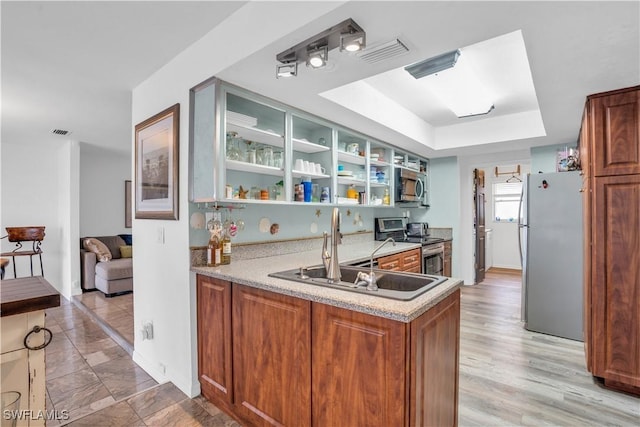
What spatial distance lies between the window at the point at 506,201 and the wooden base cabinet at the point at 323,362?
6078mm

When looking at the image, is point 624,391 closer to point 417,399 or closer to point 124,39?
point 417,399

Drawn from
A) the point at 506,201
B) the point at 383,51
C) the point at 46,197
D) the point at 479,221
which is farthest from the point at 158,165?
the point at 506,201

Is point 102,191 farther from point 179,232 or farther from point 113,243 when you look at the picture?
point 179,232

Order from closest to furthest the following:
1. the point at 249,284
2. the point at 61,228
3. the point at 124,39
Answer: the point at 249,284 < the point at 124,39 < the point at 61,228

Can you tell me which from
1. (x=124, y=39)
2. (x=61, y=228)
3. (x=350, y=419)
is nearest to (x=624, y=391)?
(x=350, y=419)

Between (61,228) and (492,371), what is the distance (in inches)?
238

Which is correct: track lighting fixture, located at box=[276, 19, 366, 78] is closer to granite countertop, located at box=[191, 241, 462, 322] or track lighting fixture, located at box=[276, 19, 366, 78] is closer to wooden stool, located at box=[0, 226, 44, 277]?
granite countertop, located at box=[191, 241, 462, 322]

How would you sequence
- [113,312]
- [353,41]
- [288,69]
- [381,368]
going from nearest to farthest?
[381,368], [353,41], [288,69], [113,312]

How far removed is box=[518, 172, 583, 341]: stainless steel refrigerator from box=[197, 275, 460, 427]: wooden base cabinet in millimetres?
2184

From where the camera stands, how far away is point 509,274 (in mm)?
6297

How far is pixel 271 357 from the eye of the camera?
5.58ft

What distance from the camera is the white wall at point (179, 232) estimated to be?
65.6 inches

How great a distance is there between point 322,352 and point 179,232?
1.32 meters

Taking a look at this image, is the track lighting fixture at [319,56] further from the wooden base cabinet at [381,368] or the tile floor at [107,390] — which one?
the tile floor at [107,390]
